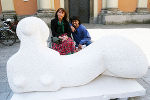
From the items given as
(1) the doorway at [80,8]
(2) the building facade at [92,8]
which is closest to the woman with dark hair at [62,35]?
(2) the building facade at [92,8]

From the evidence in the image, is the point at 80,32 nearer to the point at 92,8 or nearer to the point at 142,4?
the point at 92,8

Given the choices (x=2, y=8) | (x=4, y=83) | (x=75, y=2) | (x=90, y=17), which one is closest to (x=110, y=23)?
(x=90, y=17)

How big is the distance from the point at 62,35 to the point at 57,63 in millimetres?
1728

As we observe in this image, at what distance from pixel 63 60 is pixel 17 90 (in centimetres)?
75

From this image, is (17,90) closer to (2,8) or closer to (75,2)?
(2,8)

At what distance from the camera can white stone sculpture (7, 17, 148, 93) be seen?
2.25 m

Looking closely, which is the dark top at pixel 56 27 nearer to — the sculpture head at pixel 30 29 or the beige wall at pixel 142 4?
the sculpture head at pixel 30 29

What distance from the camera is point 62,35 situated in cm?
396

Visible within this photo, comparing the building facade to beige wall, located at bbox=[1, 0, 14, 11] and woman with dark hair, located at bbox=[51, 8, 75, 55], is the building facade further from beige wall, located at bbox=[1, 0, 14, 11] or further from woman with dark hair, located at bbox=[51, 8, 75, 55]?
woman with dark hair, located at bbox=[51, 8, 75, 55]

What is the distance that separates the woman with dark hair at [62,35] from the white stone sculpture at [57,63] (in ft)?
4.32

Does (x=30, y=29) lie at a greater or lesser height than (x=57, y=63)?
greater

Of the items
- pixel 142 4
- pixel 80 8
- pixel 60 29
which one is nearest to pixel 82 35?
pixel 60 29

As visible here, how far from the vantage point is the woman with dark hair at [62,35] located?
3.73 meters

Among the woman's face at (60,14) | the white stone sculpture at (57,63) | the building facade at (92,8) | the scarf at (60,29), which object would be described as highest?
the building facade at (92,8)
